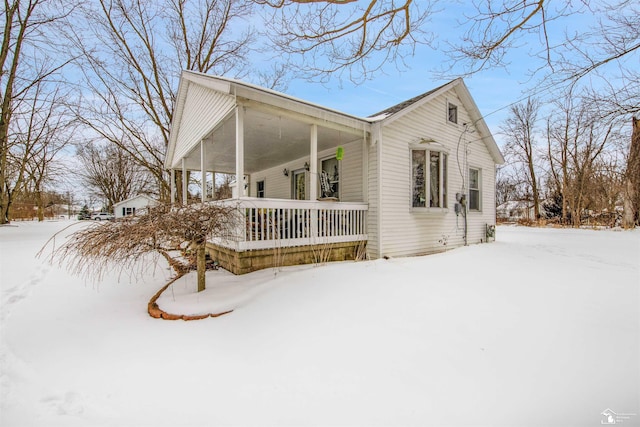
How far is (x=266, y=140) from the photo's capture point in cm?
736

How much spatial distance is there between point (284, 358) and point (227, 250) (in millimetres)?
3186

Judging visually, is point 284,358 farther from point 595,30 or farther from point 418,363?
point 595,30

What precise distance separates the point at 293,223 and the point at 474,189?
6737 millimetres

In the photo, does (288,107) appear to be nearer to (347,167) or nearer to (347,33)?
(347,33)

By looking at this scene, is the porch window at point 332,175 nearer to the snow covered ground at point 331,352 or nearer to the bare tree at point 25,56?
the snow covered ground at point 331,352

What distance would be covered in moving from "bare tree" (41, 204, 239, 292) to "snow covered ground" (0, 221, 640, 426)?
0.78 metres

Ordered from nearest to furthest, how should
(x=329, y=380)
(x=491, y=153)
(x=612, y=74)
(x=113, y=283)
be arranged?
(x=329, y=380), (x=612, y=74), (x=113, y=283), (x=491, y=153)

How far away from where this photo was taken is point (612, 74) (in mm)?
4609

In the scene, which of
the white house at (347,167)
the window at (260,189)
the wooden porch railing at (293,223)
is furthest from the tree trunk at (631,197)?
the window at (260,189)

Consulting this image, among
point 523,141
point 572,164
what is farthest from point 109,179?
point 572,164

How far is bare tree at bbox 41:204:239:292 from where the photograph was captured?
3209 millimetres

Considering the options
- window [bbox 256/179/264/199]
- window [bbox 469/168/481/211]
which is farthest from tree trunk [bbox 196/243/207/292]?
window [bbox 256/179/264/199]

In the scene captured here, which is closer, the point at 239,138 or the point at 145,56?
the point at 239,138

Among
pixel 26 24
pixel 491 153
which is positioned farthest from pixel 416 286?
pixel 26 24
